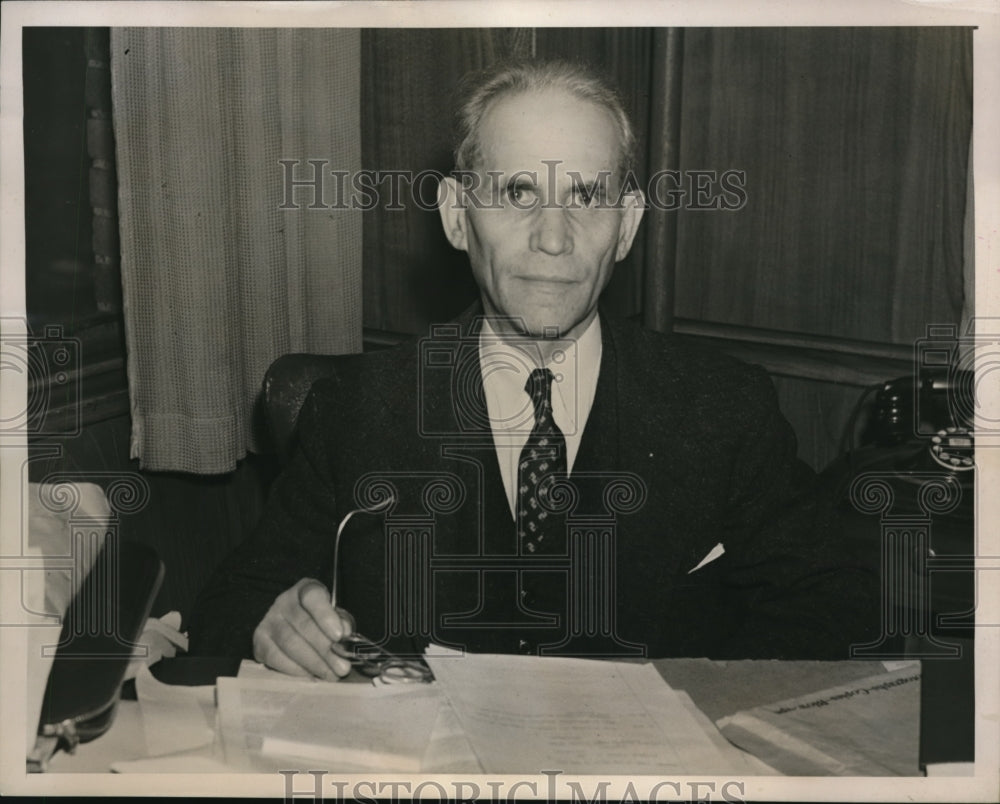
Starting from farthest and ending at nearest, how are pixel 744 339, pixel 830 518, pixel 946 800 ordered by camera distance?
1. pixel 744 339
2. pixel 830 518
3. pixel 946 800

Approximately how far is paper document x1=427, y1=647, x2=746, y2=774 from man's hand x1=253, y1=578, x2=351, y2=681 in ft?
0.38

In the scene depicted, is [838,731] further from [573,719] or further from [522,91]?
[522,91]

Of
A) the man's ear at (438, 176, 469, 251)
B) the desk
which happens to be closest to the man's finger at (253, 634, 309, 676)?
the desk

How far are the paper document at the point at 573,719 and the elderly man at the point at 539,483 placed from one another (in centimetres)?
7

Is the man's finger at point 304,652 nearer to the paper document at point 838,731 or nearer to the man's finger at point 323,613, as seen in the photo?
the man's finger at point 323,613

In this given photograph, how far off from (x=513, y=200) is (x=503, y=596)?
0.47 metres

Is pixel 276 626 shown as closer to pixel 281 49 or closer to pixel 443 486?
pixel 443 486

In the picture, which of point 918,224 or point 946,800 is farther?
point 918,224

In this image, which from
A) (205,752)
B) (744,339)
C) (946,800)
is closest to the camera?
(205,752)

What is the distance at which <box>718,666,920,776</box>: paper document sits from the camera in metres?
1.06

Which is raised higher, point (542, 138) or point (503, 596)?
point (542, 138)

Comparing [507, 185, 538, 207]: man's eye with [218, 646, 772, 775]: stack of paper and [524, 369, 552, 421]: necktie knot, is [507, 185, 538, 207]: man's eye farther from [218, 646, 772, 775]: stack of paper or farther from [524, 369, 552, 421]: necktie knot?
[218, 646, 772, 775]: stack of paper

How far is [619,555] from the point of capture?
1254mm

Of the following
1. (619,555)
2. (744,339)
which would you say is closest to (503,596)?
(619,555)
